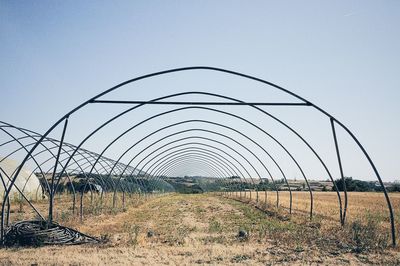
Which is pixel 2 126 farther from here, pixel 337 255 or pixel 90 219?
pixel 337 255

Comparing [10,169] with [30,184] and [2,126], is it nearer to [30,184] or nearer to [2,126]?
[30,184]

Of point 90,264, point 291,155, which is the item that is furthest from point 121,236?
point 291,155

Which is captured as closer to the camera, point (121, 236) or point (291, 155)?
point (121, 236)

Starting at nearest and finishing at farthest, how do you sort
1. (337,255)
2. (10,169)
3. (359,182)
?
(337,255) < (10,169) < (359,182)

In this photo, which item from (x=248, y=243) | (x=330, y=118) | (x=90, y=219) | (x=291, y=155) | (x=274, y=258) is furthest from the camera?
(x=291, y=155)

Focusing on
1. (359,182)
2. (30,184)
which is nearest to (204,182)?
(359,182)

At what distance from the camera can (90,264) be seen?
297 inches

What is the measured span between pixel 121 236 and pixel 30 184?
19964 mm

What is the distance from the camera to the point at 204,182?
221 ft

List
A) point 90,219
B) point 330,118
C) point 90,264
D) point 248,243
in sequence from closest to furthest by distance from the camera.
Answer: point 90,264 < point 248,243 < point 330,118 < point 90,219

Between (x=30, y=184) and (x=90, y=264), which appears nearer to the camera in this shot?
(x=90, y=264)

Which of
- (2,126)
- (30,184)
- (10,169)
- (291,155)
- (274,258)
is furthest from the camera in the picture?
(30,184)

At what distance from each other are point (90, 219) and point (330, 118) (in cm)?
1098

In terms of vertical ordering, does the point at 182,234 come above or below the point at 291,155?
below
